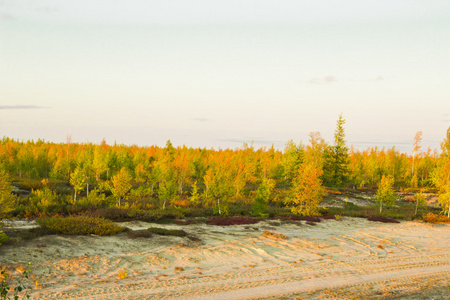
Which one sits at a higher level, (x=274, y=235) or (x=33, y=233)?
(x=33, y=233)

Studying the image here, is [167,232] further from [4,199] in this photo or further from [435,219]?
[435,219]

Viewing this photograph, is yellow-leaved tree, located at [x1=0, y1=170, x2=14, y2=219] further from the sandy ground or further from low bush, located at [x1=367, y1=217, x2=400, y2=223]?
low bush, located at [x1=367, y1=217, x2=400, y2=223]

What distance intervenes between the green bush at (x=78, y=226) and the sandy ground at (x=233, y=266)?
2.28 feet

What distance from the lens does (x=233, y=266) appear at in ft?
49.2

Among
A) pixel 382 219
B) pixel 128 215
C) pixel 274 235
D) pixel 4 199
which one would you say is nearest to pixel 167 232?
pixel 128 215

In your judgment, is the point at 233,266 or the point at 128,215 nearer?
the point at 233,266

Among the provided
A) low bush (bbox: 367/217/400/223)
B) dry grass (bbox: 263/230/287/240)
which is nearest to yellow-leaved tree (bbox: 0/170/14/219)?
dry grass (bbox: 263/230/287/240)

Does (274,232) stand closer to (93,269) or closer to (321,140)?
(93,269)

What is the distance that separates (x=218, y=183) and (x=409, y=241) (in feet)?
51.5

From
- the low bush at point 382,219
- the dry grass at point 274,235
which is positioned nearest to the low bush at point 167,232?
the dry grass at point 274,235

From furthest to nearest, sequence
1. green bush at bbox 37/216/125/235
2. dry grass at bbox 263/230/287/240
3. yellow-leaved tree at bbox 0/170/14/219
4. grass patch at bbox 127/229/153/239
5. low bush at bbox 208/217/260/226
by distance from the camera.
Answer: low bush at bbox 208/217/260/226 → dry grass at bbox 263/230/287/240 → grass patch at bbox 127/229/153/239 → green bush at bbox 37/216/125/235 → yellow-leaved tree at bbox 0/170/14/219

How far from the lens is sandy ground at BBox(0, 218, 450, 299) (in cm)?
1185

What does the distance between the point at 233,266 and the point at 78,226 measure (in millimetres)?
9293

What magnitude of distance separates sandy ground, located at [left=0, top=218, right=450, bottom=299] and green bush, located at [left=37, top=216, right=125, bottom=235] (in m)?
0.69
